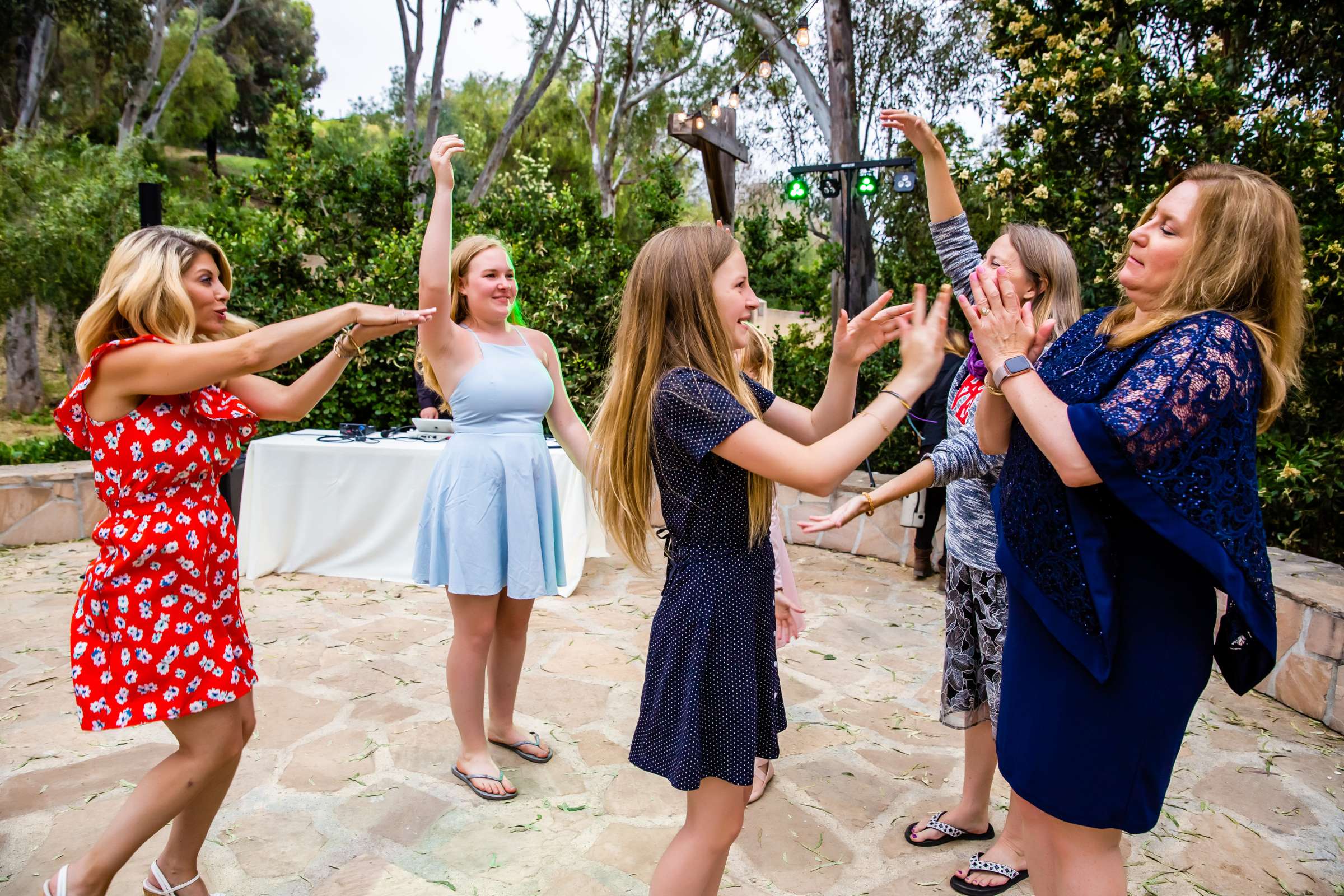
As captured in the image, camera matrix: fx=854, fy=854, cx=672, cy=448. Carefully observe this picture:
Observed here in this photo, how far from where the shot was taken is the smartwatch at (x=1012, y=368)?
5.04 ft

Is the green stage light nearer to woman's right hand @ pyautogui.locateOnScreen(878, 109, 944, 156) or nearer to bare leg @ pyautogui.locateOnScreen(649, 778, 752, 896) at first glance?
woman's right hand @ pyautogui.locateOnScreen(878, 109, 944, 156)

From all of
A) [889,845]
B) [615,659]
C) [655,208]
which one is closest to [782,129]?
[655,208]

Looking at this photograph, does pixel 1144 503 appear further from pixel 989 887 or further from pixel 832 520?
pixel 989 887

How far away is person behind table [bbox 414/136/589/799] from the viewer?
9.56 ft

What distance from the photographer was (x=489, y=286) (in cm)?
299

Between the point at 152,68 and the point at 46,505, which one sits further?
the point at 152,68

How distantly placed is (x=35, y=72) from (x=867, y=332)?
824 inches

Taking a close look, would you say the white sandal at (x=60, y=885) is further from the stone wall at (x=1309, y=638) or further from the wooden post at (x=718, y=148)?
the wooden post at (x=718, y=148)

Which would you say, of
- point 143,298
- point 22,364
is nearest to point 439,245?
point 143,298

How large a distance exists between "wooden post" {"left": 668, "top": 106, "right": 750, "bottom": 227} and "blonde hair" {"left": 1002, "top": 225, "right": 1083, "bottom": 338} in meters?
5.82

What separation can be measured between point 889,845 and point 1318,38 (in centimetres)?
582

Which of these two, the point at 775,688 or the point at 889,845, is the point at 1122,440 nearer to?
the point at 775,688

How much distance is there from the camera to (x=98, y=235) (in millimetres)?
9578

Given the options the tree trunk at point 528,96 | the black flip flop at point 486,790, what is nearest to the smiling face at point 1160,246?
the black flip flop at point 486,790
